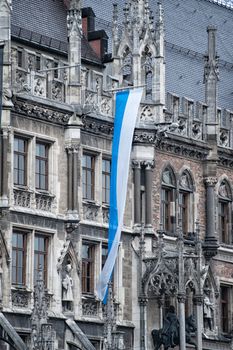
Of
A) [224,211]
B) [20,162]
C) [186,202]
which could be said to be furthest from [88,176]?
[224,211]

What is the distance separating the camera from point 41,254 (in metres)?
59.3

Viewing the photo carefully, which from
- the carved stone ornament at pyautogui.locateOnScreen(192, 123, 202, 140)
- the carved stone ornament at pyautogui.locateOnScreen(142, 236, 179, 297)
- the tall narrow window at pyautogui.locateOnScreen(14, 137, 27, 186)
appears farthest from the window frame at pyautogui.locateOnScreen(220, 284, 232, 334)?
the tall narrow window at pyautogui.locateOnScreen(14, 137, 27, 186)

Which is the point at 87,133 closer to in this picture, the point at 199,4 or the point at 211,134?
the point at 211,134

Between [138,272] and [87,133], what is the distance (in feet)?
18.0

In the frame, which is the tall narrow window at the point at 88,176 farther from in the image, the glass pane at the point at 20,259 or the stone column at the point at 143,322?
the stone column at the point at 143,322

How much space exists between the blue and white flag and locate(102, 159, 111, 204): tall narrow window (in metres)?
1.54

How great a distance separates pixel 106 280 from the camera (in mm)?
60219

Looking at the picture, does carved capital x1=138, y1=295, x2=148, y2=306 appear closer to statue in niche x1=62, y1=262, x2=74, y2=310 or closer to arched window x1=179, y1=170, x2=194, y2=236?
statue in niche x1=62, y1=262, x2=74, y2=310

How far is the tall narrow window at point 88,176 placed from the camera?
2427 inches

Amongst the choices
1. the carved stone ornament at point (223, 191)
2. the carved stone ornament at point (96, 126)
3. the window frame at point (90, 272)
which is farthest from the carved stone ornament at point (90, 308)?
the carved stone ornament at point (223, 191)

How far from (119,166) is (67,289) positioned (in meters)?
4.95

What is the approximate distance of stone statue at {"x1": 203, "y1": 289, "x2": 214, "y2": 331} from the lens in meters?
65.4

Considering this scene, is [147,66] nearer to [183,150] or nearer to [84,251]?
[183,150]

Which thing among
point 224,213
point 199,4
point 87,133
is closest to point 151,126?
point 87,133
